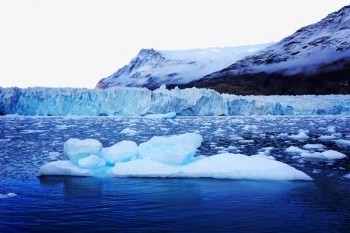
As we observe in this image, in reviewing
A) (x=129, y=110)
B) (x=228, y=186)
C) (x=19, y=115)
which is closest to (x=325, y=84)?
(x=129, y=110)

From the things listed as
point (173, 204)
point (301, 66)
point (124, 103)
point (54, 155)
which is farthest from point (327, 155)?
point (301, 66)

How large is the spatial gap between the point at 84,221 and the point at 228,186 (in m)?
2.52

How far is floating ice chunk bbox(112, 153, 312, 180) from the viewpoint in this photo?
20.4 feet

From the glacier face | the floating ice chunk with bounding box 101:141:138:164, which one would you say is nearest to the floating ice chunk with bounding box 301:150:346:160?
the floating ice chunk with bounding box 101:141:138:164

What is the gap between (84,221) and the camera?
13.4 ft

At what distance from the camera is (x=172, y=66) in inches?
5664

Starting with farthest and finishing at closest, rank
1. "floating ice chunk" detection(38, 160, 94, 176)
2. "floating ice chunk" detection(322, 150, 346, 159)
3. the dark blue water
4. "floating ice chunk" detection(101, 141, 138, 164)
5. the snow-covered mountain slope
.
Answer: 1. the snow-covered mountain slope
2. "floating ice chunk" detection(322, 150, 346, 159)
3. "floating ice chunk" detection(101, 141, 138, 164)
4. "floating ice chunk" detection(38, 160, 94, 176)
5. the dark blue water

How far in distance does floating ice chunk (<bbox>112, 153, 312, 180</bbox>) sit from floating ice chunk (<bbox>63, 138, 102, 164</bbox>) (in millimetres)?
603

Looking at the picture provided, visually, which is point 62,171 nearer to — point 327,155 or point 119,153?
point 119,153

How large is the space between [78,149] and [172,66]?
138m

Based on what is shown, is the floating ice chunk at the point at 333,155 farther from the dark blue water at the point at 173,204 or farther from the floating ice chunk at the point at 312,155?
the dark blue water at the point at 173,204

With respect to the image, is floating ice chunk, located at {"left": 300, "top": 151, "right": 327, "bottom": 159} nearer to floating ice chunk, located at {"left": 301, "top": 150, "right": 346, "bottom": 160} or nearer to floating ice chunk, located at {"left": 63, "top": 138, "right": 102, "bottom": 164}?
floating ice chunk, located at {"left": 301, "top": 150, "right": 346, "bottom": 160}

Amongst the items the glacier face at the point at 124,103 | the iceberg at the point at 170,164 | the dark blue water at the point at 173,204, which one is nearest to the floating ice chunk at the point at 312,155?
the dark blue water at the point at 173,204

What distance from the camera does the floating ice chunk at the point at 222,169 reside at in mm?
6227
